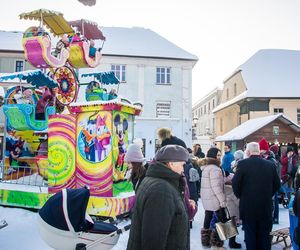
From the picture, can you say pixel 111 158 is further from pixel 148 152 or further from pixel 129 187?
pixel 148 152

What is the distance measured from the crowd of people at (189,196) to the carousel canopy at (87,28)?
5718 millimetres

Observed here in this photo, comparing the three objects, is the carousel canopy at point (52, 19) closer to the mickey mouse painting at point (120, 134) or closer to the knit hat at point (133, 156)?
the mickey mouse painting at point (120, 134)

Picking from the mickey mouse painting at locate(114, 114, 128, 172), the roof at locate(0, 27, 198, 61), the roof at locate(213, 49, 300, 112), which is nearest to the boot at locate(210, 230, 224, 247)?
the mickey mouse painting at locate(114, 114, 128, 172)

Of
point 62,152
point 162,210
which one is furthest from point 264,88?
point 162,210

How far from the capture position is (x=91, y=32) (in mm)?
10727

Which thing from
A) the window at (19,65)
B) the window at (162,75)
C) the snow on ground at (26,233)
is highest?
the window at (19,65)

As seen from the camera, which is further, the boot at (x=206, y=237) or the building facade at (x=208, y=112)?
the building facade at (x=208, y=112)

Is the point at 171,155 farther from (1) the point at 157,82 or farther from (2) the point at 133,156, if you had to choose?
(1) the point at 157,82

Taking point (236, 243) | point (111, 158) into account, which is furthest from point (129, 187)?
point (236, 243)

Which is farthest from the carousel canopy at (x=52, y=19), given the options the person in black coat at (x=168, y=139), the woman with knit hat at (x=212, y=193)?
the woman with knit hat at (x=212, y=193)

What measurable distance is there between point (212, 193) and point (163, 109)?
1975cm

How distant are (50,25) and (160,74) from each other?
16368 millimetres

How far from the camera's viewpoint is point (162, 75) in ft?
84.2

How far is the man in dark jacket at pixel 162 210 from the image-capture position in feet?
7.77
